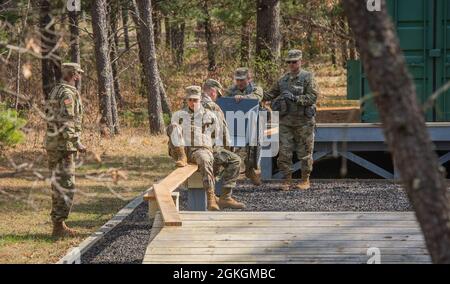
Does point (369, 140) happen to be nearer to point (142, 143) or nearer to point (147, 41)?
point (142, 143)

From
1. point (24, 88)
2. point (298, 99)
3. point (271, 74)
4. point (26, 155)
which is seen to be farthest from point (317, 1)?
point (298, 99)

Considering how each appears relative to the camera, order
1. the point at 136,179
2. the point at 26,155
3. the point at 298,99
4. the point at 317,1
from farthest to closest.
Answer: the point at 317,1, the point at 26,155, the point at 136,179, the point at 298,99

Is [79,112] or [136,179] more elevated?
[79,112]

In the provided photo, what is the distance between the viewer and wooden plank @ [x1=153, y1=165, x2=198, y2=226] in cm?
863

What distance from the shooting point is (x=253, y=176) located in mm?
14609

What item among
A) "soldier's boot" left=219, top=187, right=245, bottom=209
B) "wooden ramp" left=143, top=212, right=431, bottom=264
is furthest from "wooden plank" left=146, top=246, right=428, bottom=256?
"soldier's boot" left=219, top=187, right=245, bottom=209

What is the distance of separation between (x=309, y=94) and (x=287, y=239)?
5.62m

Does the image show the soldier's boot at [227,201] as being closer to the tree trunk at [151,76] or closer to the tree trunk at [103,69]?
the tree trunk at [103,69]

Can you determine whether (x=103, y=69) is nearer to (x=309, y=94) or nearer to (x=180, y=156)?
(x=309, y=94)

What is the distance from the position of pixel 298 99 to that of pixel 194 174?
93.0 inches

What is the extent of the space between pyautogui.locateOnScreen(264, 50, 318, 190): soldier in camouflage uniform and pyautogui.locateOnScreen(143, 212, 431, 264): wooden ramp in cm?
456

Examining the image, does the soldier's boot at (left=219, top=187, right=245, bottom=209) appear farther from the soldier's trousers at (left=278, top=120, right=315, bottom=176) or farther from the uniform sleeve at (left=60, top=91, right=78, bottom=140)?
the uniform sleeve at (left=60, top=91, right=78, bottom=140)

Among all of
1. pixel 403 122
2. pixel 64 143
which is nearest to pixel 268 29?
pixel 64 143

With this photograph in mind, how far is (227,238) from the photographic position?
8133 millimetres
